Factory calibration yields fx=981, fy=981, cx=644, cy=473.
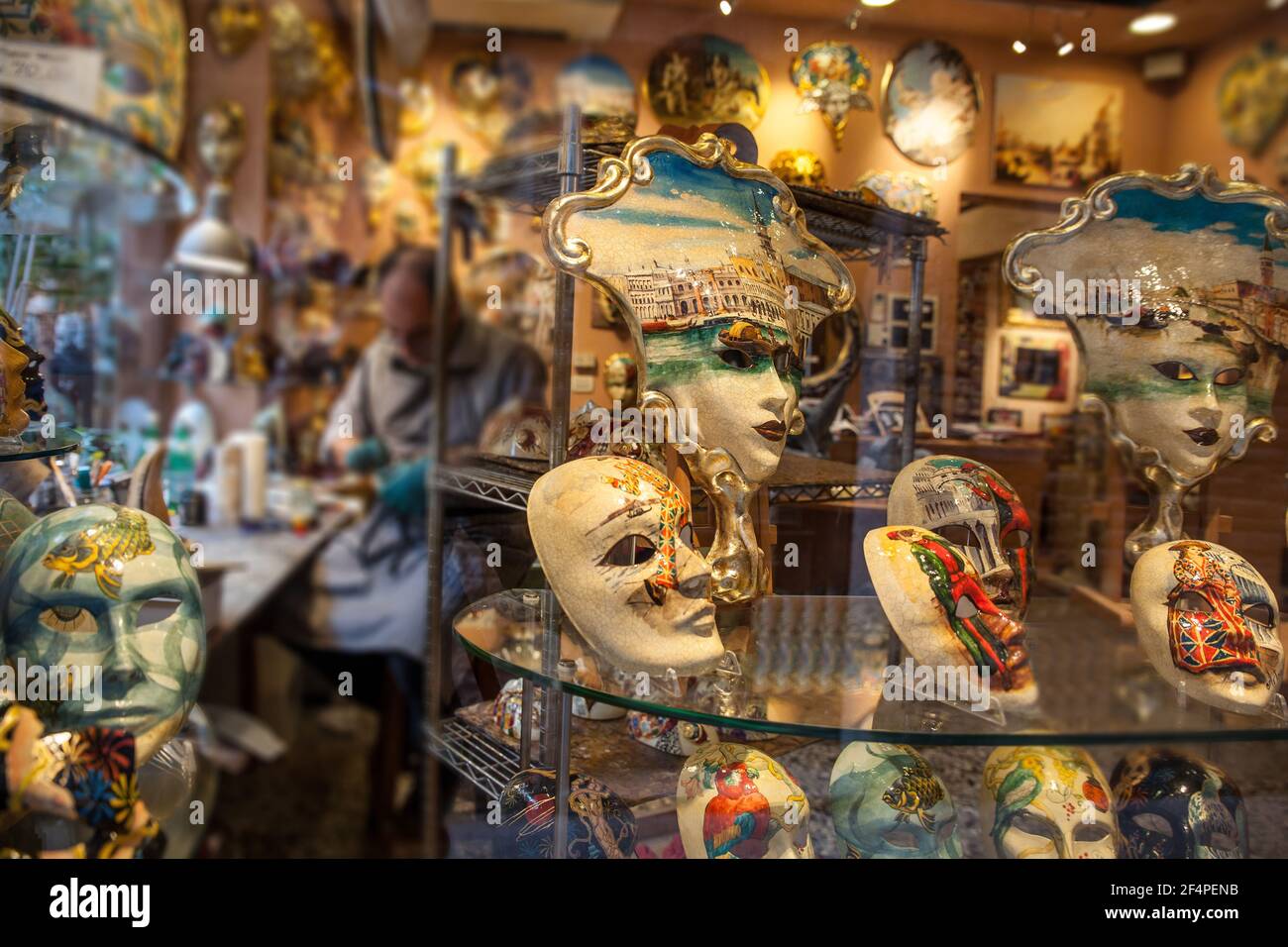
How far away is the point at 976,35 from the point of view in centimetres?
147

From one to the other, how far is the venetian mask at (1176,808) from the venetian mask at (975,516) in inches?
10.0

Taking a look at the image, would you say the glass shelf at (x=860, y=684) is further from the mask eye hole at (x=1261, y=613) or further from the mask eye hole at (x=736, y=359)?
the mask eye hole at (x=736, y=359)

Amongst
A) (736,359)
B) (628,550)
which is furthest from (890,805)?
(736,359)

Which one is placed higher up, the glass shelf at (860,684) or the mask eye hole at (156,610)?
the mask eye hole at (156,610)

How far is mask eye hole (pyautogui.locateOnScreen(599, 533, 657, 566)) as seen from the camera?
3.64 ft

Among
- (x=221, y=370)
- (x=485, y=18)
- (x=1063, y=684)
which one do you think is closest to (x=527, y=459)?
(x=1063, y=684)

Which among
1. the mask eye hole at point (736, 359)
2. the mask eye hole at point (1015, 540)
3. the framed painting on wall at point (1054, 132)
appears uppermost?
the framed painting on wall at point (1054, 132)

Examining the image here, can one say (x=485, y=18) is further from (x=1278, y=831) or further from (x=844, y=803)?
(x=1278, y=831)

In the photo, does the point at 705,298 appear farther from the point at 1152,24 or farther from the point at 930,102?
the point at 1152,24

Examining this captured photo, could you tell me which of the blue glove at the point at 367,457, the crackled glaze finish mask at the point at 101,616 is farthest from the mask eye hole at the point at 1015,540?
the blue glove at the point at 367,457

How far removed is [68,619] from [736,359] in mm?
825

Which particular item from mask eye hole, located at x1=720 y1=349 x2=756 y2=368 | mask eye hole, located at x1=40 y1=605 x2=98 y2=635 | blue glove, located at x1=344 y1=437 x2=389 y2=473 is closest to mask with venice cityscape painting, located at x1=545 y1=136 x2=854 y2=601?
mask eye hole, located at x1=720 y1=349 x2=756 y2=368

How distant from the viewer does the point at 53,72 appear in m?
1.72

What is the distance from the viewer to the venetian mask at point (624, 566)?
1099 millimetres
